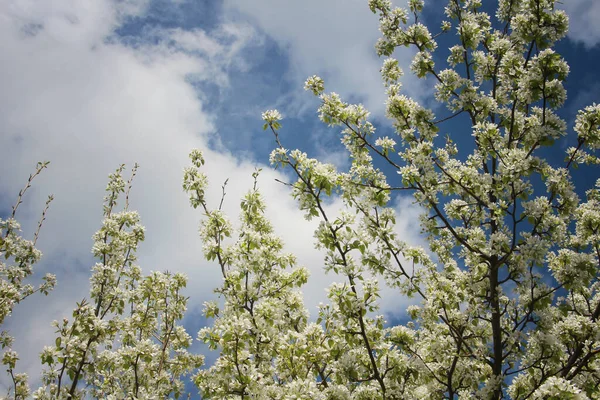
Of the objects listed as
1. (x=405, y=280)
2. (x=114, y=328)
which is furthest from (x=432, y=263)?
(x=114, y=328)

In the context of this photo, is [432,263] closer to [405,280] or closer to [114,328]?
[405,280]

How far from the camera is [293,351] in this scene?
6.91m

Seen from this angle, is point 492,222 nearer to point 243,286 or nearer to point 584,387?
point 584,387

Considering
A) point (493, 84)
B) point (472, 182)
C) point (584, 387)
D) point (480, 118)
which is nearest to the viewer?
point (584, 387)

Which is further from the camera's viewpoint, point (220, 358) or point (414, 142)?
point (414, 142)

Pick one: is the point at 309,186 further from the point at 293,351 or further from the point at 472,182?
the point at 472,182

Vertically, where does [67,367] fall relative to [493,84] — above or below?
below

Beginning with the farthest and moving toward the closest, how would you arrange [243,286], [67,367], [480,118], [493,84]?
[493,84], [480,118], [243,286], [67,367]

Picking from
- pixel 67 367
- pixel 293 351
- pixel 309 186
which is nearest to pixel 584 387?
pixel 293 351

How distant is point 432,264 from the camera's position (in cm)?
876

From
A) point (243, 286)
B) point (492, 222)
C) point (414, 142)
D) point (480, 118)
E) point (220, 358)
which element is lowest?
point (220, 358)

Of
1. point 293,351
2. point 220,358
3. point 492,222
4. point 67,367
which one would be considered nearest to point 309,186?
point 293,351

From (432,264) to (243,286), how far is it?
4.18 m

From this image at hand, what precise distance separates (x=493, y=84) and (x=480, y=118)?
136cm
